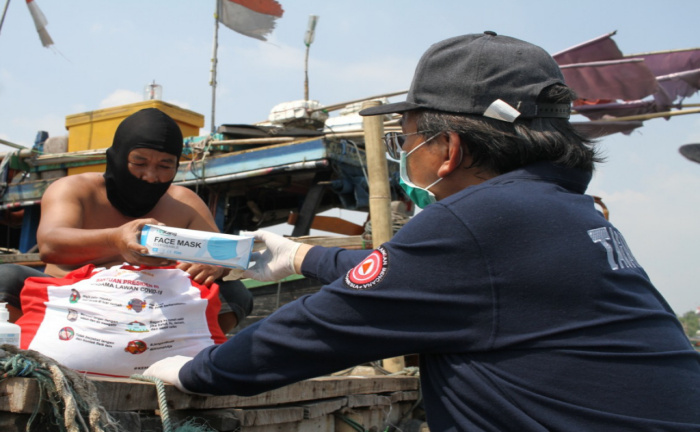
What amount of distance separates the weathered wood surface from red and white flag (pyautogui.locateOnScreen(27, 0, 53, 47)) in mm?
8330

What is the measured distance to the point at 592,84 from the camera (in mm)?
8664

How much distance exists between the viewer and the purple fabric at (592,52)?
891 centimetres

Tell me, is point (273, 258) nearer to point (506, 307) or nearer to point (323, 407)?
point (323, 407)

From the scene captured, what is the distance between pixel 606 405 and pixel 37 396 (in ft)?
4.23

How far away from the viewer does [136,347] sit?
2.34 m

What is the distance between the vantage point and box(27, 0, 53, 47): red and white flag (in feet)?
31.8

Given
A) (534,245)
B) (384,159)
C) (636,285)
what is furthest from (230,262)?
(384,159)

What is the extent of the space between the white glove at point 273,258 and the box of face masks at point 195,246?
22 centimetres

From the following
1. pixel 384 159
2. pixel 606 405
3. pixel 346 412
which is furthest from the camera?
pixel 384 159

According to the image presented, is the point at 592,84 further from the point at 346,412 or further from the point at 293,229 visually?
the point at 346,412

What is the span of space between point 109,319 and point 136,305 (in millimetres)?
98

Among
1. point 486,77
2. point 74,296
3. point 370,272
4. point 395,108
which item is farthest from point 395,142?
point 74,296

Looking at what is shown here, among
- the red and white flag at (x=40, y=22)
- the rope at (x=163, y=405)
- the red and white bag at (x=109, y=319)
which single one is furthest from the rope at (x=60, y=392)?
the red and white flag at (x=40, y=22)

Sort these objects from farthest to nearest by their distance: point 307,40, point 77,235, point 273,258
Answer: point 307,40 → point 77,235 → point 273,258
